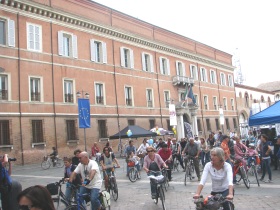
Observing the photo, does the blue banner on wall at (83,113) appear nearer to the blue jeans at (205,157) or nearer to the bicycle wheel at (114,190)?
the blue jeans at (205,157)

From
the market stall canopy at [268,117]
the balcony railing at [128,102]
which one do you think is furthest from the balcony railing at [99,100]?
the market stall canopy at [268,117]

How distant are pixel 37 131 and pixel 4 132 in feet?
8.35

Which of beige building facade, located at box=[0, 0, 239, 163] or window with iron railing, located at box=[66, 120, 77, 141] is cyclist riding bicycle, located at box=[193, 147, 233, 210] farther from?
window with iron railing, located at box=[66, 120, 77, 141]

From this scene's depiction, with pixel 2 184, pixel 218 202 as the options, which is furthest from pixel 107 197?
pixel 218 202

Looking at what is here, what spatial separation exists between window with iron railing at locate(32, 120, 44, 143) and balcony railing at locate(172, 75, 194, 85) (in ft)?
64.9

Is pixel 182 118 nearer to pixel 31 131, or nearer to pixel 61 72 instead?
pixel 61 72

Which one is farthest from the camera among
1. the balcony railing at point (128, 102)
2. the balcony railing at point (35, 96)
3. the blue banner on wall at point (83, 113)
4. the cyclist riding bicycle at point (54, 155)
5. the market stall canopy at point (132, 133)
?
the balcony railing at point (128, 102)

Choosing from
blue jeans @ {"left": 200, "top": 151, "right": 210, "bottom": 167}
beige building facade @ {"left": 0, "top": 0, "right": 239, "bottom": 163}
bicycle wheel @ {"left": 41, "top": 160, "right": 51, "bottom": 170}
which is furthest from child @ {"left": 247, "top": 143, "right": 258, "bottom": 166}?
beige building facade @ {"left": 0, "top": 0, "right": 239, "bottom": 163}

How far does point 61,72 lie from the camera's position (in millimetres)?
25625

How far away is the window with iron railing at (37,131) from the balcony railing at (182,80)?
64.9 ft

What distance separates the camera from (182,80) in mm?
39188

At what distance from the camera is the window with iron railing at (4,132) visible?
20969mm

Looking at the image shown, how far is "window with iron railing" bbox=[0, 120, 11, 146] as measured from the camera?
21.0m

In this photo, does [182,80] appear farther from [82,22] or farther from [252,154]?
[252,154]
